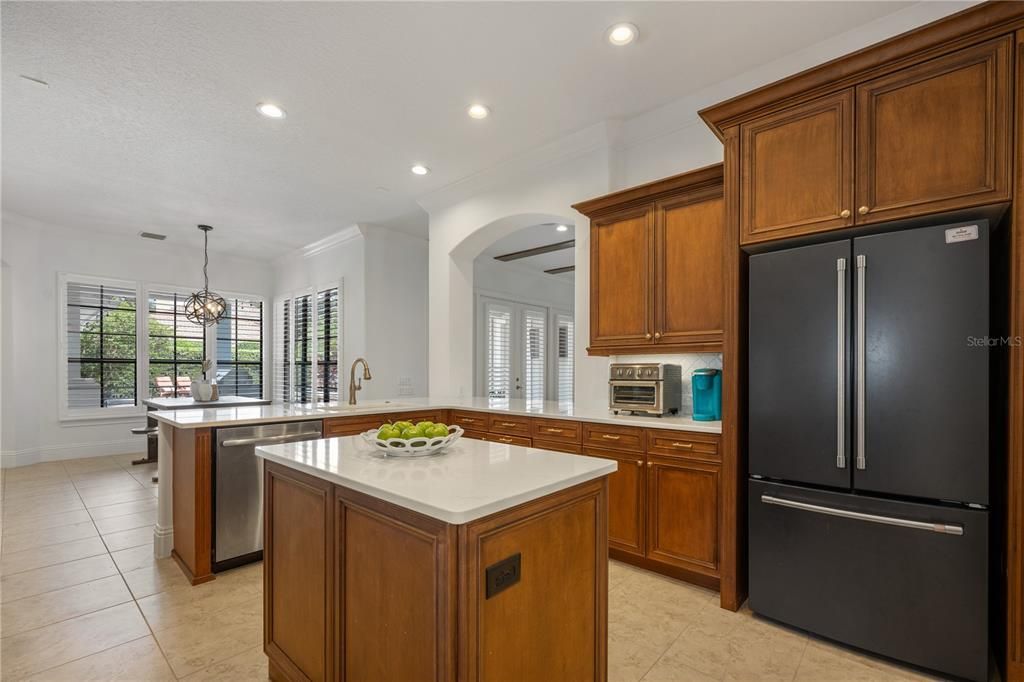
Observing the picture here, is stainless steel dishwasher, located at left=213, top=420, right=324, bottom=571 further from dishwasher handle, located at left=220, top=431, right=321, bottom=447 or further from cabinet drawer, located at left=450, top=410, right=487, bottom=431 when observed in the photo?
cabinet drawer, located at left=450, top=410, right=487, bottom=431

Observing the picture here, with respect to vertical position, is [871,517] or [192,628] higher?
[871,517]

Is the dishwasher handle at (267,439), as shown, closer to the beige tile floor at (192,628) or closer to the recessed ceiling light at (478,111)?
the beige tile floor at (192,628)

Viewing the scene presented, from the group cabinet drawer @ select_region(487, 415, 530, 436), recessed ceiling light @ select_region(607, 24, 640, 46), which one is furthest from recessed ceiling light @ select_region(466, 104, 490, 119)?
cabinet drawer @ select_region(487, 415, 530, 436)

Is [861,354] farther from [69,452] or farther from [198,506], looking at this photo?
[69,452]

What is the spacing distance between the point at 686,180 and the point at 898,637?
8.32ft

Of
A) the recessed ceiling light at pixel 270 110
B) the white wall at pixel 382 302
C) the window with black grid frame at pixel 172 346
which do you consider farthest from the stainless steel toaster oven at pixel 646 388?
the window with black grid frame at pixel 172 346

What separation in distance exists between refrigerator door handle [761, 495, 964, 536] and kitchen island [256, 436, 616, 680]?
1.22m

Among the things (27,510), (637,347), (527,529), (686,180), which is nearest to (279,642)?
(527,529)

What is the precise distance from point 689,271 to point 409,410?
244cm

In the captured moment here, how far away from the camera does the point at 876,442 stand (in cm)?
210

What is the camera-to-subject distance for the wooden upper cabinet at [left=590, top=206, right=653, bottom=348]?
10.8 feet

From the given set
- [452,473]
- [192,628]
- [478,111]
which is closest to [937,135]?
[452,473]

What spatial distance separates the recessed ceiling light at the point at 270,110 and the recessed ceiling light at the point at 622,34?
2.32 m

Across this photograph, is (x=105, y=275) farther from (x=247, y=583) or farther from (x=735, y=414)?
(x=735, y=414)
